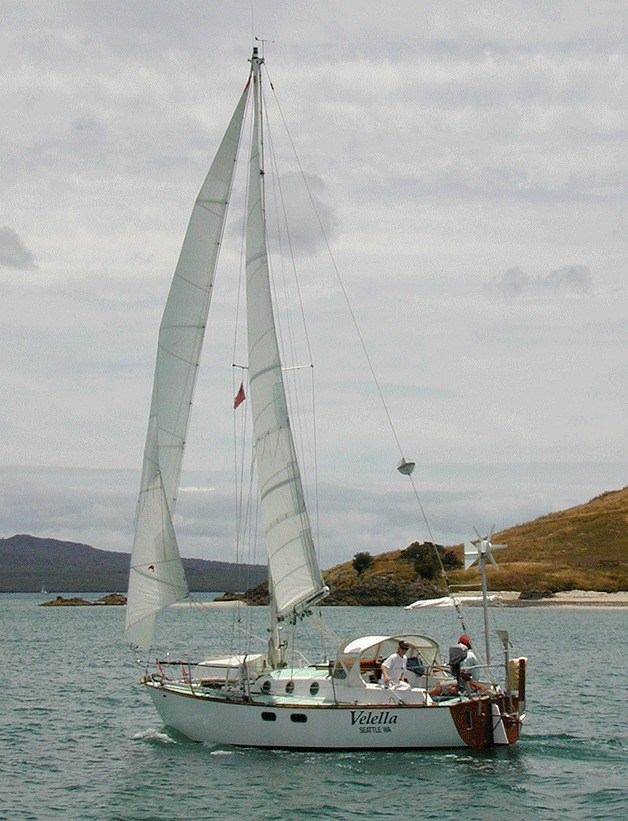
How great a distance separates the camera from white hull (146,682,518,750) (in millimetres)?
31438

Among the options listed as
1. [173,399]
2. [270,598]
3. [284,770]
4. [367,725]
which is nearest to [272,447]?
[173,399]

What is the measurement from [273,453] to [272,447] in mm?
196

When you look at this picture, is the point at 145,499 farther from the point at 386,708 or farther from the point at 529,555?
the point at 529,555

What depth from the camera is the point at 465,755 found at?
31812 millimetres

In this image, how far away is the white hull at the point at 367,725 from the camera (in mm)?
31438

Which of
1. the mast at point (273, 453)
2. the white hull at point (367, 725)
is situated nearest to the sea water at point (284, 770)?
the white hull at point (367, 725)

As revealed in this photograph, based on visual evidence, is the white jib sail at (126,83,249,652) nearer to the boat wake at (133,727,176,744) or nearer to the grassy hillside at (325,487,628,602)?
the boat wake at (133,727,176,744)

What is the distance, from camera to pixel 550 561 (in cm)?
Answer: 15212

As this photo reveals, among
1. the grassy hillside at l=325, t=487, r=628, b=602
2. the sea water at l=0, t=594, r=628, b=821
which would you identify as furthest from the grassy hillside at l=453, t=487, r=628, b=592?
the sea water at l=0, t=594, r=628, b=821

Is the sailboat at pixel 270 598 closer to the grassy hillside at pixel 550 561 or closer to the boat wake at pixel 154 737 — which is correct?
the boat wake at pixel 154 737

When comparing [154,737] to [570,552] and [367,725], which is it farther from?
[570,552]

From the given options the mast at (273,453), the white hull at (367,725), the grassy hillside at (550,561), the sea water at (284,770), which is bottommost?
the sea water at (284,770)

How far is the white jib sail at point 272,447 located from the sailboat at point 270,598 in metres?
0.03

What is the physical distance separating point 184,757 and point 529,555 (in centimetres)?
12924
